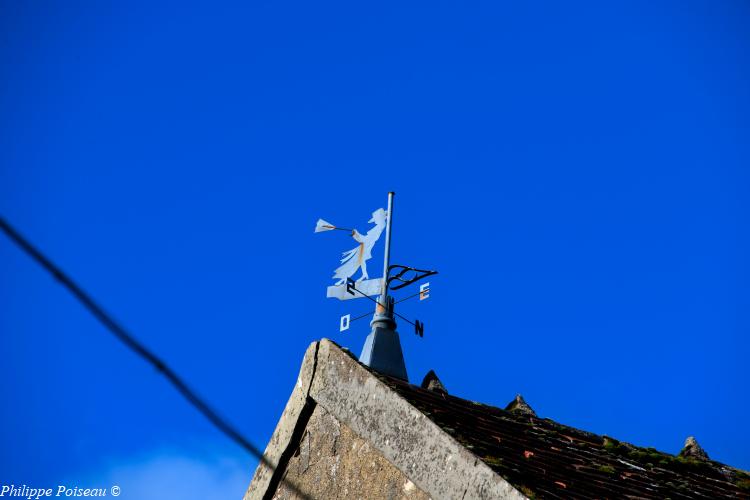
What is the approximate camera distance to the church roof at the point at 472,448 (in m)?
5.05

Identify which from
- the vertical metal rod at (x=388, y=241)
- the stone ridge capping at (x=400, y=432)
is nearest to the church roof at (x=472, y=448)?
the stone ridge capping at (x=400, y=432)

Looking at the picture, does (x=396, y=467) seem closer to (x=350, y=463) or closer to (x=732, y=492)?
(x=350, y=463)

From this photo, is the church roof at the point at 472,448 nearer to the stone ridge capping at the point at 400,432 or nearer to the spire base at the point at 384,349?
the stone ridge capping at the point at 400,432

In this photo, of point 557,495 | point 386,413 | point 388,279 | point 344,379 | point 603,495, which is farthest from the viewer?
point 388,279

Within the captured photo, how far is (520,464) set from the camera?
5250mm

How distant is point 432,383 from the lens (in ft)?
22.1

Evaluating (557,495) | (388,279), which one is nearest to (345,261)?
(388,279)

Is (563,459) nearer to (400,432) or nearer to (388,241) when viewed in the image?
(400,432)

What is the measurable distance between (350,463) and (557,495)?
4.95 ft

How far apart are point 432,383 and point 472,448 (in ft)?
5.15

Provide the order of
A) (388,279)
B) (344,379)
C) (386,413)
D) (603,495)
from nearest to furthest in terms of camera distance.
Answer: (603,495)
(386,413)
(344,379)
(388,279)

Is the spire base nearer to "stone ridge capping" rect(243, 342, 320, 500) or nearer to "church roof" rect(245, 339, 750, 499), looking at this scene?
"church roof" rect(245, 339, 750, 499)

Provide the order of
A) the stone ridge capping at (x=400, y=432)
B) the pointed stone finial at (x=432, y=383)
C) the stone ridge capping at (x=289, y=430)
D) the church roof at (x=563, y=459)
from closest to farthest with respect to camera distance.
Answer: the stone ridge capping at (x=400, y=432), the church roof at (x=563, y=459), the stone ridge capping at (x=289, y=430), the pointed stone finial at (x=432, y=383)

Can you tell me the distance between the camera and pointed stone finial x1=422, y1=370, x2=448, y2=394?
663cm
